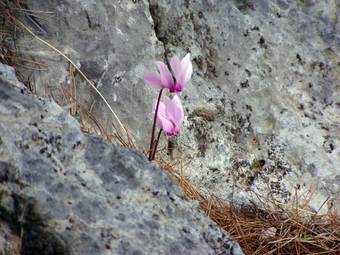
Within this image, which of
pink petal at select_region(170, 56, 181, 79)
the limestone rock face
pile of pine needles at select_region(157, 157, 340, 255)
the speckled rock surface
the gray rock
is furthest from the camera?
the gray rock

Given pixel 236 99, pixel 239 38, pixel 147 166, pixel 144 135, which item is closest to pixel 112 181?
pixel 147 166

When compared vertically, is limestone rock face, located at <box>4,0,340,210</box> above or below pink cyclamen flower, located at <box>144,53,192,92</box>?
below

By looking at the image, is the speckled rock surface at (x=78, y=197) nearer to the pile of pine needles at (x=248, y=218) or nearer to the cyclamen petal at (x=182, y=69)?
the cyclamen petal at (x=182, y=69)

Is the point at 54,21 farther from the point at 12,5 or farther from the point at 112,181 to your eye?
the point at 112,181

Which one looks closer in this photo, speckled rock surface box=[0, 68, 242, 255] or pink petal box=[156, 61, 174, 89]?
speckled rock surface box=[0, 68, 242, 255]

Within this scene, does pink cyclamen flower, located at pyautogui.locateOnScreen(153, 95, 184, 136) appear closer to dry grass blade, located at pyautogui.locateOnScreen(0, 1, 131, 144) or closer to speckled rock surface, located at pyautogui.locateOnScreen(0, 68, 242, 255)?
dry grass blade, located at pyautogui.locateOnScreen(0, 1, 131, 144)

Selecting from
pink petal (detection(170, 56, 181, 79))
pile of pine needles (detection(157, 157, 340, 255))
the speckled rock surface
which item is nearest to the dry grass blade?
pile of pine needles (detection(157, 157, 340, 255))

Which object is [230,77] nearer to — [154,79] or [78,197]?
[154,79]

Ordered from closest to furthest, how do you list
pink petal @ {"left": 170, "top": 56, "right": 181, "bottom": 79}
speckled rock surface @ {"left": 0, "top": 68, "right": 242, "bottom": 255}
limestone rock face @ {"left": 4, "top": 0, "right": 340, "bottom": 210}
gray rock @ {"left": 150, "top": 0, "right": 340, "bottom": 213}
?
1. speckled rock surface @ {"left": 0, "top": 68, "right": 242, "bottom": 255}
2. pink petal @ {"left": 170, "top": 56, "right": 181, "bottom": 79}
3. limestone rock face @ {"left": 4, "top": 0, "right": 340, "bottom": 210}
4. gray rock @ {"left": 150, "top": 0, "right": 340, "bottom": 213}
